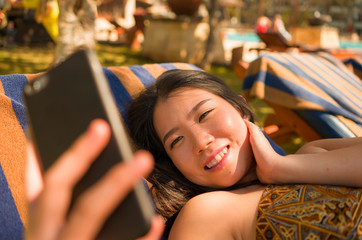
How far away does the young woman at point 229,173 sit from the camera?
1.32 m

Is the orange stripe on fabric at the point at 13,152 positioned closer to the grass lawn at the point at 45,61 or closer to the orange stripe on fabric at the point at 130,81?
the orange stripe on fabric at the point at 130,81

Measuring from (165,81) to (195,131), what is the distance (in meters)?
0.47

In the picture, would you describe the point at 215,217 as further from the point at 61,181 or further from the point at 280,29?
the point at 280,29

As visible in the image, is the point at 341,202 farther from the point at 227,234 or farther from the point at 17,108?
the point at 17,108

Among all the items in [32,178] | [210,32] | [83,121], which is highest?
[83,121]

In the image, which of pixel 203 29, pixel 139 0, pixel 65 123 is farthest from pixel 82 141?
pixel 139 0

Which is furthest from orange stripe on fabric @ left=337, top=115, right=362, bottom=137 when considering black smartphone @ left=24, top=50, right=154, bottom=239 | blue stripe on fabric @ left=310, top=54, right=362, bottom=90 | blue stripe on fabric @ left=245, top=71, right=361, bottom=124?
black smartphone @ left=24, top=50, right=154, bottom=239

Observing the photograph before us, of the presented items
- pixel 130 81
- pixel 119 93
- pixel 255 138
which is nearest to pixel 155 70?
pixel 130 81

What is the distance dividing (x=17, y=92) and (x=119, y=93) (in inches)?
23.3

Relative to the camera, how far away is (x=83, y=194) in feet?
2.23

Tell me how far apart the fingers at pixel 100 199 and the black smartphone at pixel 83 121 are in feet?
0.12

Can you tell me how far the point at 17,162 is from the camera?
157 centimetres

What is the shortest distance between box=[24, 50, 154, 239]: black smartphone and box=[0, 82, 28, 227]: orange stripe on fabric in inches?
32.0

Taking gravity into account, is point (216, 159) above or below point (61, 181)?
below
